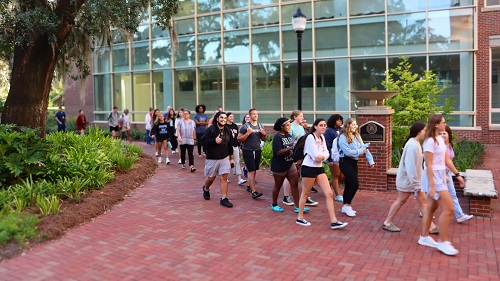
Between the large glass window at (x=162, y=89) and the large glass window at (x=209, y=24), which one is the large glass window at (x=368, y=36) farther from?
the large glass window at (x=162, y=89)

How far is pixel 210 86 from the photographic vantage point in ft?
70.9

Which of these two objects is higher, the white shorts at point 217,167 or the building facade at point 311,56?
the building facade at point 311,56

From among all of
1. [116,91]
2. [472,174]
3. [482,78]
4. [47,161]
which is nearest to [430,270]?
[472,174]

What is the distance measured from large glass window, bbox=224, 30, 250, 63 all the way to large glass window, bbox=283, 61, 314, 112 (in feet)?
6.23

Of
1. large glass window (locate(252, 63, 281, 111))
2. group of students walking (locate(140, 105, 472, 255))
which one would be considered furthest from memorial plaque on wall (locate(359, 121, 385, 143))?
large glass window (locate(252, 63, 281, 111))

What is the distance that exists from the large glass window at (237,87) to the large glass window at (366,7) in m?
4.86

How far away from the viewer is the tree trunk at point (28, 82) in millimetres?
11250

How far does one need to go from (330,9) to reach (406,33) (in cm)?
300

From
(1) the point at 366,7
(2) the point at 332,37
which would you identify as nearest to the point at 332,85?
(2) the point at 332,37

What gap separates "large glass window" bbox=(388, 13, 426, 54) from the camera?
17047 mm

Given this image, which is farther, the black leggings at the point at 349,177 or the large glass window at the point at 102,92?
the large glass window at the point at 102,92

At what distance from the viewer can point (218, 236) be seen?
6852mm

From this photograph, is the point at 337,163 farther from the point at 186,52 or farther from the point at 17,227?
the point at 186,52

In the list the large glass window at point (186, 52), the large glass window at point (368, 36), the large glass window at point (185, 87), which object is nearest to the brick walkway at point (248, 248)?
the large glass window at point (368, 36)
